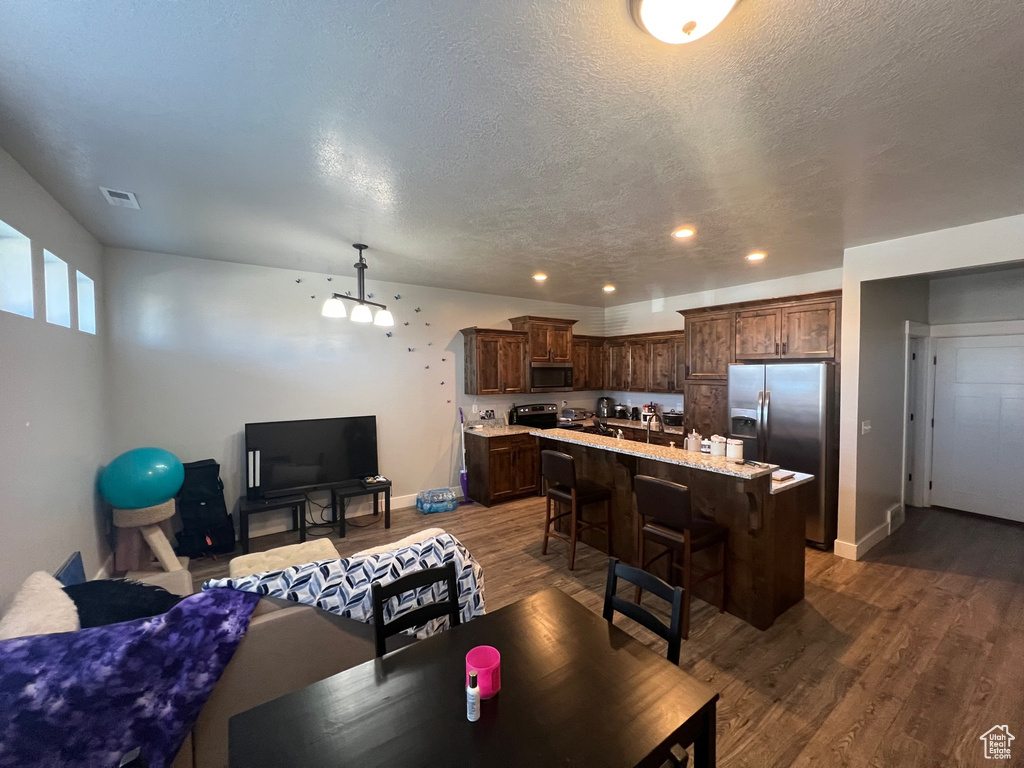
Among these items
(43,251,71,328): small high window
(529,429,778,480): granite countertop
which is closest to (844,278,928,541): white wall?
(529,429,778,480): granite countertop

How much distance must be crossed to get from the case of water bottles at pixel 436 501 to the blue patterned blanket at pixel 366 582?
2.99 m

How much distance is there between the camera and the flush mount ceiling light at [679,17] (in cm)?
115

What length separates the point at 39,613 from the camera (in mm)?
1544

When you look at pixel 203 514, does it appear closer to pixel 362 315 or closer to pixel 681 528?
pixel 362 315

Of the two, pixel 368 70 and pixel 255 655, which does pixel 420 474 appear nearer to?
pixel 255 655

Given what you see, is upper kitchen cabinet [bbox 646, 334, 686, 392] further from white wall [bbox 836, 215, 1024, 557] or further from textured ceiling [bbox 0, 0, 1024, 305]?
textured ceiling [bbox 0, 0, 1024, 305]

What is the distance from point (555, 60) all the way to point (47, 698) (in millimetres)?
2610

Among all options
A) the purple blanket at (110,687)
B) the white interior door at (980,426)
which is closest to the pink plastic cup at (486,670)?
the purple blanket at (110,687)

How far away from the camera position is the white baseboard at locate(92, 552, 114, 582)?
3.15 meters

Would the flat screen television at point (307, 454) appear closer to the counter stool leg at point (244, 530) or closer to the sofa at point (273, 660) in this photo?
the counter stool leg at point (244, 530)

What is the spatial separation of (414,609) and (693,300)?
18.5 ft

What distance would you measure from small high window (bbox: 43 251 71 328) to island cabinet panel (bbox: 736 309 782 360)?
590 centimetres

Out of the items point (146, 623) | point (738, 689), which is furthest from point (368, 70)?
point (738, 689)

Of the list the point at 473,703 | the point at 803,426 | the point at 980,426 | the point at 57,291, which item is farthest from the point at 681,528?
the point at 980,426
